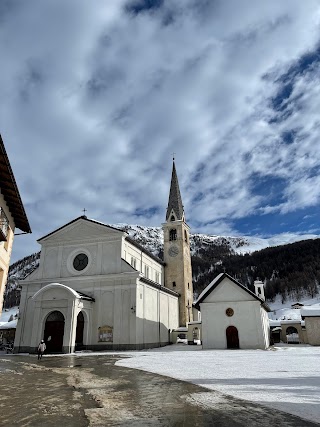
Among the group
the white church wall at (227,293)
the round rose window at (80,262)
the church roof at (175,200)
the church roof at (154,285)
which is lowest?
the white church wall at (227,293)

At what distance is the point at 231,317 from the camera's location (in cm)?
3191

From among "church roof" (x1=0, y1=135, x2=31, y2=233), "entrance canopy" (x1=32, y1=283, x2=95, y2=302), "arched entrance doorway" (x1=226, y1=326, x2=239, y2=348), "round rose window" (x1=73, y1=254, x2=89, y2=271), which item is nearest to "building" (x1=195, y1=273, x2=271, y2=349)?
"arched entrance doorway" (x1=226, y1=326, x2=239, y2=348)

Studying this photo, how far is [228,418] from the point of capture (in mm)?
6359

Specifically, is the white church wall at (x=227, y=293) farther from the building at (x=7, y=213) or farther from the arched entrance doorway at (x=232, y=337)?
the building at (x=7, y=213)

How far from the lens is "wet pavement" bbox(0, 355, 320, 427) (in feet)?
20.3

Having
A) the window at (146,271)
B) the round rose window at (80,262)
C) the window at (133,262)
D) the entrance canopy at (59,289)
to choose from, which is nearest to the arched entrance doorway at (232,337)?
the window at (133,262)

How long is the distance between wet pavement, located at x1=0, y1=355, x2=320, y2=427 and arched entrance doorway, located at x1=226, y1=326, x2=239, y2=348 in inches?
862

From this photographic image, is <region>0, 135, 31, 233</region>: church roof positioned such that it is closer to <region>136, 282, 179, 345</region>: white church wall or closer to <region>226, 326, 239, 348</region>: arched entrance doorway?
<region>136, 282, 179, 345</region>: white church wall

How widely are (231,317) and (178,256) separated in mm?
20957

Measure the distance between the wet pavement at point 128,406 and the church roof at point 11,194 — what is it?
8.84 metres

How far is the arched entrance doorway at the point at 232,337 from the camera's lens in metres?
31.3

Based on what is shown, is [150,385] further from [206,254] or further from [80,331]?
[206,254]

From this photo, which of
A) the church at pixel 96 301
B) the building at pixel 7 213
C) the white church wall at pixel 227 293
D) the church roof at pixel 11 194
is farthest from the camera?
the white church wall at pixel 227 293

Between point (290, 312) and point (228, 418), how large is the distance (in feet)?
362
